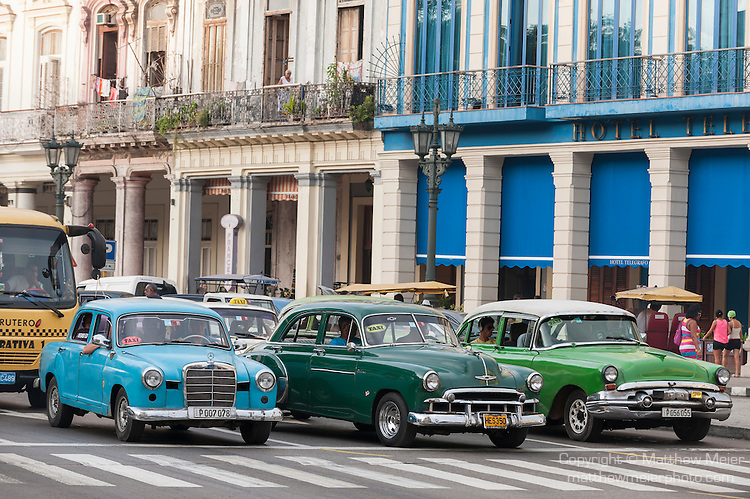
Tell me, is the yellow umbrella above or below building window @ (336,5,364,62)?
below

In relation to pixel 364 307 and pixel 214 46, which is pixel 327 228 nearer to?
pixel 214 46

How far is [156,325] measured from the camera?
53.7ft

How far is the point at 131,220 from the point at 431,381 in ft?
97.1

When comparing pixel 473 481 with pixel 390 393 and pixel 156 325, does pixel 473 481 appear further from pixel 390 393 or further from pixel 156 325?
pixel 156 325

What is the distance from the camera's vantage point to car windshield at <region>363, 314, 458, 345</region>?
1681 centimetres

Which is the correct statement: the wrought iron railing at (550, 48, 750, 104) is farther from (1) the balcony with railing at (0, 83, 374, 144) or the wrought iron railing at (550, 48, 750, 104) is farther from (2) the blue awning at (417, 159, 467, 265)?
(1) the balcony with railing at (0, 83, 374, 144)

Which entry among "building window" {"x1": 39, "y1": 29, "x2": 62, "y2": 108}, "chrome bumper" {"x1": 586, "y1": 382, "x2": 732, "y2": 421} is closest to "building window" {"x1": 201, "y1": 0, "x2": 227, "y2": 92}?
"building window" {"x1": 39, "y1": 29, "x2": 62, "y2": 108}

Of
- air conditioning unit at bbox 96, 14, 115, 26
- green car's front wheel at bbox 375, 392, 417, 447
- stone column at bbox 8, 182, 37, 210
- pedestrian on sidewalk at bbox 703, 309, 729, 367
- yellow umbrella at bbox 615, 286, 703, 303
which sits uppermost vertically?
air conditioning unit at bbox 96, 14, 115, 26

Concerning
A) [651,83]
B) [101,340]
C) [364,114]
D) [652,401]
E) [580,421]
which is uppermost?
[651,83]

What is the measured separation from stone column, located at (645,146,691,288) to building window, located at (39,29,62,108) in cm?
2271

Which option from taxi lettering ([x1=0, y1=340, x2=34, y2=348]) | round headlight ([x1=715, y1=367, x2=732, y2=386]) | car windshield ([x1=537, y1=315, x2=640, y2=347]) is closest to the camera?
round headlight ([x1=715, y1=367, x2=732, y2=386])

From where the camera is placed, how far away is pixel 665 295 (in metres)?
27.1

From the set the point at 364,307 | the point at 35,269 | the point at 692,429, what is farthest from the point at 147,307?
the point at 692,429

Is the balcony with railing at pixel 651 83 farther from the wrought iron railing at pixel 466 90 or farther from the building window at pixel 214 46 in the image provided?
the building window at pixel 214 46
